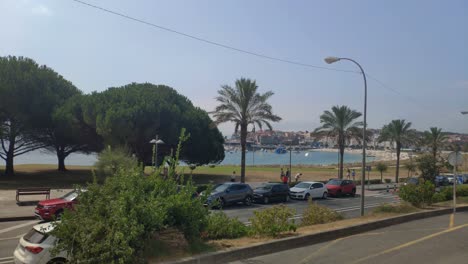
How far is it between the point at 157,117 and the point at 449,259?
3921cm

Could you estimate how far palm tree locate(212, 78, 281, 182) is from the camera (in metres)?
37.8

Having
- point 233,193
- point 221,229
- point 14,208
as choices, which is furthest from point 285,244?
point 14,208

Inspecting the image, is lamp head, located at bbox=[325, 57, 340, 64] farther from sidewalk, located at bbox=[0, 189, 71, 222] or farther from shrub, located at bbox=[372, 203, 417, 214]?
sidewalk, located at bbox=[0, 189, 71, 222]

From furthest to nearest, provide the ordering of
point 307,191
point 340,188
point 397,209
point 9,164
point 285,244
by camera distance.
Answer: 1. point 9,164
2. point 340,188
3. point 307,191
4. point 397,209
5. point 285,244

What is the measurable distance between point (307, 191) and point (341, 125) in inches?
643

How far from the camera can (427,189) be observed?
61.6 feet

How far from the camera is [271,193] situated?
29266mm

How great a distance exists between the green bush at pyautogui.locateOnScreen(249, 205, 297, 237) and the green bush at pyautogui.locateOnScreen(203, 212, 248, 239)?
0.38 metres

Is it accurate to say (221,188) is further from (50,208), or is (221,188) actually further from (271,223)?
(271,223)

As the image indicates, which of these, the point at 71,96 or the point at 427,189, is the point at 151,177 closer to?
the point at 427,189

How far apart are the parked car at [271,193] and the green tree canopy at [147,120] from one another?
50.9 feet

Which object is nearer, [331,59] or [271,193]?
[331,59]

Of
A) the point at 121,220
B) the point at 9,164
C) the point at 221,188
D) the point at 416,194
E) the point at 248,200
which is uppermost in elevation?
the point at 121,220

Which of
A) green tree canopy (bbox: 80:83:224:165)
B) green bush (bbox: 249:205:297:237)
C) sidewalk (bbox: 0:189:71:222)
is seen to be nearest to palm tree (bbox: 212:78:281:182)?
green tree canopy (bbox: 80:83:224:165)
